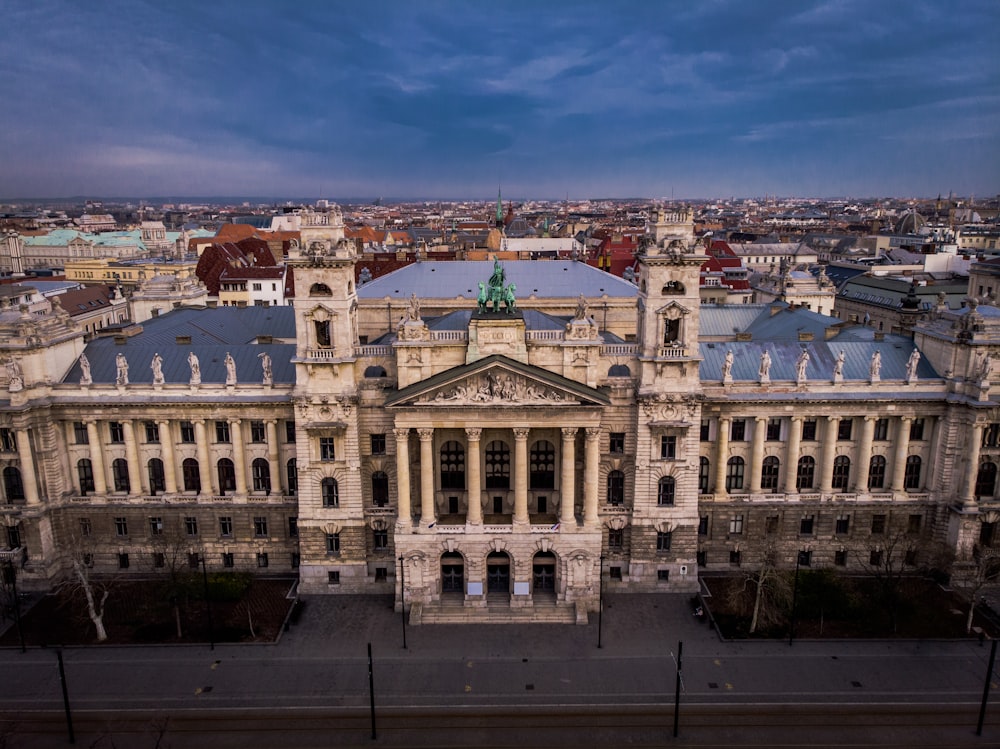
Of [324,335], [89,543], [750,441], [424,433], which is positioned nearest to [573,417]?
[424,433]

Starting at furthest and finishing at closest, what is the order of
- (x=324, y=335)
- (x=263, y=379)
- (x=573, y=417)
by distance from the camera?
1. (x=263, y=379)
2. (x=324, y=335)
3. (x=573, y=417)

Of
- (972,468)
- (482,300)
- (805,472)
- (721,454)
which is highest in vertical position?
(482,300)

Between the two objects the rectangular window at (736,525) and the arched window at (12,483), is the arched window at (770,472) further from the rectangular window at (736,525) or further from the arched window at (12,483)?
the arched window at (12,483)

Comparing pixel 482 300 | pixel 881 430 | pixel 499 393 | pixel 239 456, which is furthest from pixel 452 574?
pixel 881 430

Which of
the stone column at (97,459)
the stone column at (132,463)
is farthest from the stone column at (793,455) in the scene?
the stone column at (97,459)

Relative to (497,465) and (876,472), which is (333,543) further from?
(876,472)

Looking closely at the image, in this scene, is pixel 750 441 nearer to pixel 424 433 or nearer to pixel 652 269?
pixel 652 269

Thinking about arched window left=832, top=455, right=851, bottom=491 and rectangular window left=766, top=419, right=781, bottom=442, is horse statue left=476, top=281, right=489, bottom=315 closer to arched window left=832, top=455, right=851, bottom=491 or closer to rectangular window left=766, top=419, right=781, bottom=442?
rectangular window left=766, top=419, right=781, bottom=442
